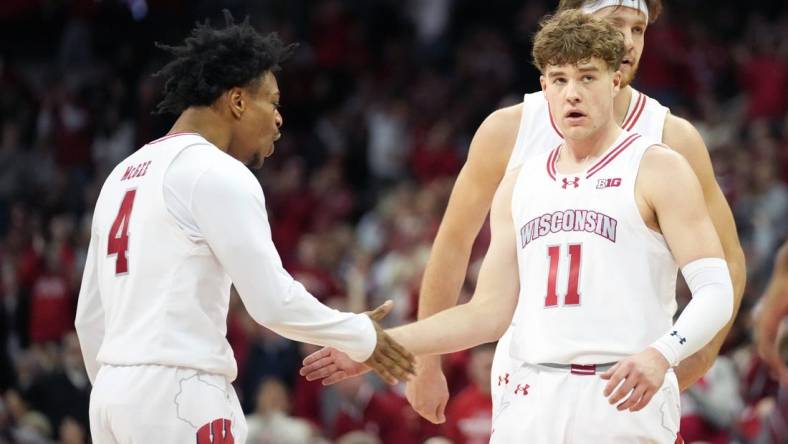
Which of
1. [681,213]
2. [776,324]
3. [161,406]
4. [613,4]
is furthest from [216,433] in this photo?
[776,324]

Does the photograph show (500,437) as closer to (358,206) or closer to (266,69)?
(266,69)

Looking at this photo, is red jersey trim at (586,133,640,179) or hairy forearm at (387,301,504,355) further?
Answer: hairy forearm at (387,301,504,355)

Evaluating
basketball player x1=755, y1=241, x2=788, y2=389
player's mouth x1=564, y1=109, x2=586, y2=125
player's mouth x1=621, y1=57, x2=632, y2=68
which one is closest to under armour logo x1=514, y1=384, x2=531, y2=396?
player's mouth x1=564, y1=109, x2=586, y2=125

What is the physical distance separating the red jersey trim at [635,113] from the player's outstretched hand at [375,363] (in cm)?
125

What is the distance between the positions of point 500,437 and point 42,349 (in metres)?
10.3

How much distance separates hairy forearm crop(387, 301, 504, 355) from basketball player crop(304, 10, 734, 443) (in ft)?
0.75

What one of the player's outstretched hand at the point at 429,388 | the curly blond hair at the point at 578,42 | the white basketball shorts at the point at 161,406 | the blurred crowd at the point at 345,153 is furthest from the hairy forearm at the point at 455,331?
the blurred crowd at the point at 345,153

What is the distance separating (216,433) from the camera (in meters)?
4.99

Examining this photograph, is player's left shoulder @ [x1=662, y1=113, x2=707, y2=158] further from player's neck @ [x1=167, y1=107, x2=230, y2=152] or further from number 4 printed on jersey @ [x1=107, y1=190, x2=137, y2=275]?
number 4 printed on jersey @ [x1=107, y1=190, x2=137, y2=275]

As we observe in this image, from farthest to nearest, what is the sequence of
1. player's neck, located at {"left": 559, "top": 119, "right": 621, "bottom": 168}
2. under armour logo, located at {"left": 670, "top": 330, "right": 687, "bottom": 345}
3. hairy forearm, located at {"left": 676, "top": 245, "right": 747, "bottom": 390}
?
hairy forearm, located at {"left": 676, "top": 245, "right": 747, "bottom": 390} < player's neck, located at {"left": 559, "top": 119, "right": 621, "bottom": 168} < under armour logo, located at {"left": 670, "top": 330, "right": 687, "bottom": 345}

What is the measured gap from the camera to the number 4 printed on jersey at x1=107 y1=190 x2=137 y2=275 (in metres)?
5.11

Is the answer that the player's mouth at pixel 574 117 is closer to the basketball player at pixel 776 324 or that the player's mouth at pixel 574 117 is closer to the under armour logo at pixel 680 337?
the under armour logo at pixel 680 337

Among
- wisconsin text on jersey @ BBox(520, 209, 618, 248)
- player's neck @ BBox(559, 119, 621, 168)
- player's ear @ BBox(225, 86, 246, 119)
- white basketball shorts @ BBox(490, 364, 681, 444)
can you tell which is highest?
player's ear @ BBox(225, 86, 246, 119)

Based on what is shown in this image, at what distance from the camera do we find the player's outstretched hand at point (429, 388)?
19.9 feet
